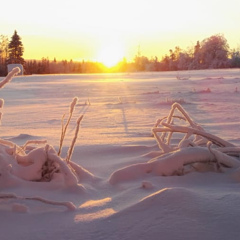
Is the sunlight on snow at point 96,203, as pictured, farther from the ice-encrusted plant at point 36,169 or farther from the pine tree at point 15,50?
Answer: the pine tree at point 15,50

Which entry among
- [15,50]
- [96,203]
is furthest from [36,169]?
[15,50]

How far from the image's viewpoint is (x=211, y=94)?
7.95 meters

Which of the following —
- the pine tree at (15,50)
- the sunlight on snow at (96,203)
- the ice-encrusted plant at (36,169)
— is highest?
the pine tree at (15,50)

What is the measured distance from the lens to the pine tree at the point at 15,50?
30.8m

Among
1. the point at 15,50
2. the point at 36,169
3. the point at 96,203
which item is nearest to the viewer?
the point at 96,203

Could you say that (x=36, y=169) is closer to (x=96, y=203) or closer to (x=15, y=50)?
(x=96, y=203)

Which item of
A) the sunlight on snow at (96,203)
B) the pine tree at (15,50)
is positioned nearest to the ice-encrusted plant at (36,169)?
the sunlight on snow at (96,203)

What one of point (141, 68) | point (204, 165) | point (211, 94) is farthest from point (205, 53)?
point (204, 165)

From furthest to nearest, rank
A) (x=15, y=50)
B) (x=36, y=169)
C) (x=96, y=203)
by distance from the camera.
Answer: (x=15, y=50), (x=36, y=169), (x=96, y=203)

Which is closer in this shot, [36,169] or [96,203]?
[96,203]

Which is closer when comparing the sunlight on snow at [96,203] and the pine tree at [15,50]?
the sunlight on snow at [96,203]

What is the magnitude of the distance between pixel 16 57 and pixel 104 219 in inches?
1227

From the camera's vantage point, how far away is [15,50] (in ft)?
102

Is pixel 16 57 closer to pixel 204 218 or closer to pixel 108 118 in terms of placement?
pixel 108 118
